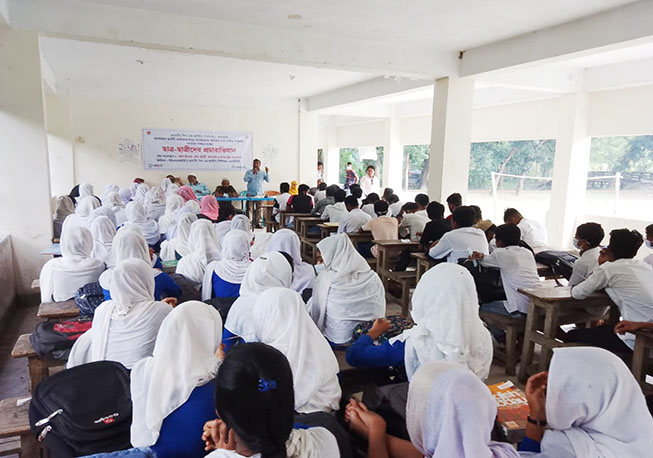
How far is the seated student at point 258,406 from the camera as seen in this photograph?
3.66 feet

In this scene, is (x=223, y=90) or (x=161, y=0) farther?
(x=223, y=90)

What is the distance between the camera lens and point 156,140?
10305 mm

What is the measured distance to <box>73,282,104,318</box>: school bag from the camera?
2840 mm

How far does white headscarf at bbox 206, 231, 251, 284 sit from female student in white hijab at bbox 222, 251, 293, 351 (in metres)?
0.56

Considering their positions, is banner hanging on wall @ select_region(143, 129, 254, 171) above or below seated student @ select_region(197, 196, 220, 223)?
above

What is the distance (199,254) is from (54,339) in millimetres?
1639

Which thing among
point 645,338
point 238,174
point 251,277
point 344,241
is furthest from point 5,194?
point 238,174

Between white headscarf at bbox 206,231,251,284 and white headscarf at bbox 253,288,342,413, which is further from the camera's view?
white headscarf at bbox 206,231,251,284

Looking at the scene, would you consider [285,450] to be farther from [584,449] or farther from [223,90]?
[223,90]

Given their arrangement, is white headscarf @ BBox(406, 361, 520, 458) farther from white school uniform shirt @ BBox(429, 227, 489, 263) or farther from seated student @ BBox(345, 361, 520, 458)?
white school uniform shirt @ BBox(429, 227, 489, 263)

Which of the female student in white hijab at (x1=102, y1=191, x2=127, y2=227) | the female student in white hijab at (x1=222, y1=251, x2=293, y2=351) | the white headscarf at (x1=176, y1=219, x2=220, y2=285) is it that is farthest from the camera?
the female student in white hijab at (x1=102, y1=191, x2=127, y2=227)

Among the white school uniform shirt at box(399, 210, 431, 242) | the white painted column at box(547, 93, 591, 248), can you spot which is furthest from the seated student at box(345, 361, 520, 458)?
the white painted column at box(547, 93, 591, 248)

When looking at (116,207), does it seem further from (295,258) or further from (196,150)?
(196,150)

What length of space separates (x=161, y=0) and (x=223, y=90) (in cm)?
586
